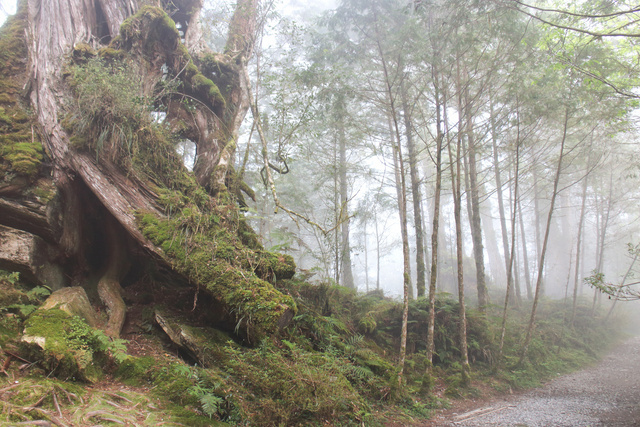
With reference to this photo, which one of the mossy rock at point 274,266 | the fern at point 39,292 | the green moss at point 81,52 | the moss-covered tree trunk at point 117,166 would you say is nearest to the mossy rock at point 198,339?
the moss-covered tree trunk at point 117,166

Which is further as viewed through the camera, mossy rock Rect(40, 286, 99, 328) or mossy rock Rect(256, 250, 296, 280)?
mossy rock Rect(256, 250, 296, 280)

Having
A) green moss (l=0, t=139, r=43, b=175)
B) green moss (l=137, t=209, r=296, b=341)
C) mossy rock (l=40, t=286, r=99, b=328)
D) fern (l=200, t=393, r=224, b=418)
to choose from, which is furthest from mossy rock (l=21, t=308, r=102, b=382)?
green moss (l=0, t=139, r=43, b=175)

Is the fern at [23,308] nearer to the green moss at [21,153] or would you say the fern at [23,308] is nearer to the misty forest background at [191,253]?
the misty forest background at [191,253]

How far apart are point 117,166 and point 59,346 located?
10.0ft

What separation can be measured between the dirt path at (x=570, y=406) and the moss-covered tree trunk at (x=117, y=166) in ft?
12.0

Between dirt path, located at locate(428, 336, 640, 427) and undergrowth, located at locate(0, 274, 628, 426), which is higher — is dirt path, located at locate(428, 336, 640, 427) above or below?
below

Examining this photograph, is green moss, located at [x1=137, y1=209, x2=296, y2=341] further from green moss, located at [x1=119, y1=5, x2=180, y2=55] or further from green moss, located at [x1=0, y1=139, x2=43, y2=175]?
green moss, located at [x1=119, y1=5, x2=180, y2=55]

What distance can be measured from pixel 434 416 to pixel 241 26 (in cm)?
997

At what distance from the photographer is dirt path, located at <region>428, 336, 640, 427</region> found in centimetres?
468

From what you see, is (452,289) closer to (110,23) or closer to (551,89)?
(551,89)

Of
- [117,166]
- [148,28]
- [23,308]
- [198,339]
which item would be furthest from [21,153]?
[198,339]

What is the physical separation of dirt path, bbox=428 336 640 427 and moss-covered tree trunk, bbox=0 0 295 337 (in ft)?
12.0

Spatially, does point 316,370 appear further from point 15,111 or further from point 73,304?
point 15,111

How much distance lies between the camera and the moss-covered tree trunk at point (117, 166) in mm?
4375
